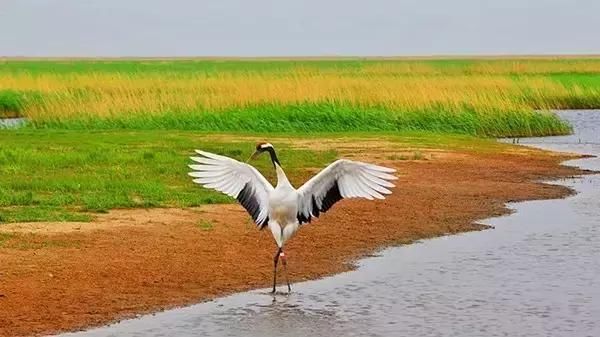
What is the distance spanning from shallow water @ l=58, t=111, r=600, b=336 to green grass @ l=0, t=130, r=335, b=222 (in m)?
3.49

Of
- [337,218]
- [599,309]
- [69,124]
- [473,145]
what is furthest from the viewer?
[69,124]

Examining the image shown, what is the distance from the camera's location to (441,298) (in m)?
10.3

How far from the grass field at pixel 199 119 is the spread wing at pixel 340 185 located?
458cm

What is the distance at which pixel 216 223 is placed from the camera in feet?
44.1

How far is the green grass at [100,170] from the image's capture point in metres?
14.0

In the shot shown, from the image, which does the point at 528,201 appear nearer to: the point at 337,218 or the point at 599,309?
the point at 337,218

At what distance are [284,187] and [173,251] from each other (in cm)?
183

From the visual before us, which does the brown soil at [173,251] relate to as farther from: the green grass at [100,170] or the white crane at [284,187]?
the white crane at [284,187]

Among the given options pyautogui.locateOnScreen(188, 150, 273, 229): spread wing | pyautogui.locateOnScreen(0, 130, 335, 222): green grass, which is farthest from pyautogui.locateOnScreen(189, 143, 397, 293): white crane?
pyautogui.locateOnScreen(0, 130, 335, 222): green grass

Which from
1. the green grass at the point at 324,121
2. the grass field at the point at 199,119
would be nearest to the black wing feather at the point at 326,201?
the grass field at the point at 199,119

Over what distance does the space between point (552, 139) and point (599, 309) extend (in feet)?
→ 66.3

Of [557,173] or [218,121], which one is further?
[218,121]

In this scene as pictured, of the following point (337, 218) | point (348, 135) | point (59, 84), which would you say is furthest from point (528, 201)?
point (59, 84)

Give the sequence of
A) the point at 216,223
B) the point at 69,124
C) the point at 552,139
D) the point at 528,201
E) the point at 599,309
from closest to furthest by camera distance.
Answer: the point at 599,309 < the point at 216,223 < the point at 528,201 < the point at 69,124 < the point at 552,139
